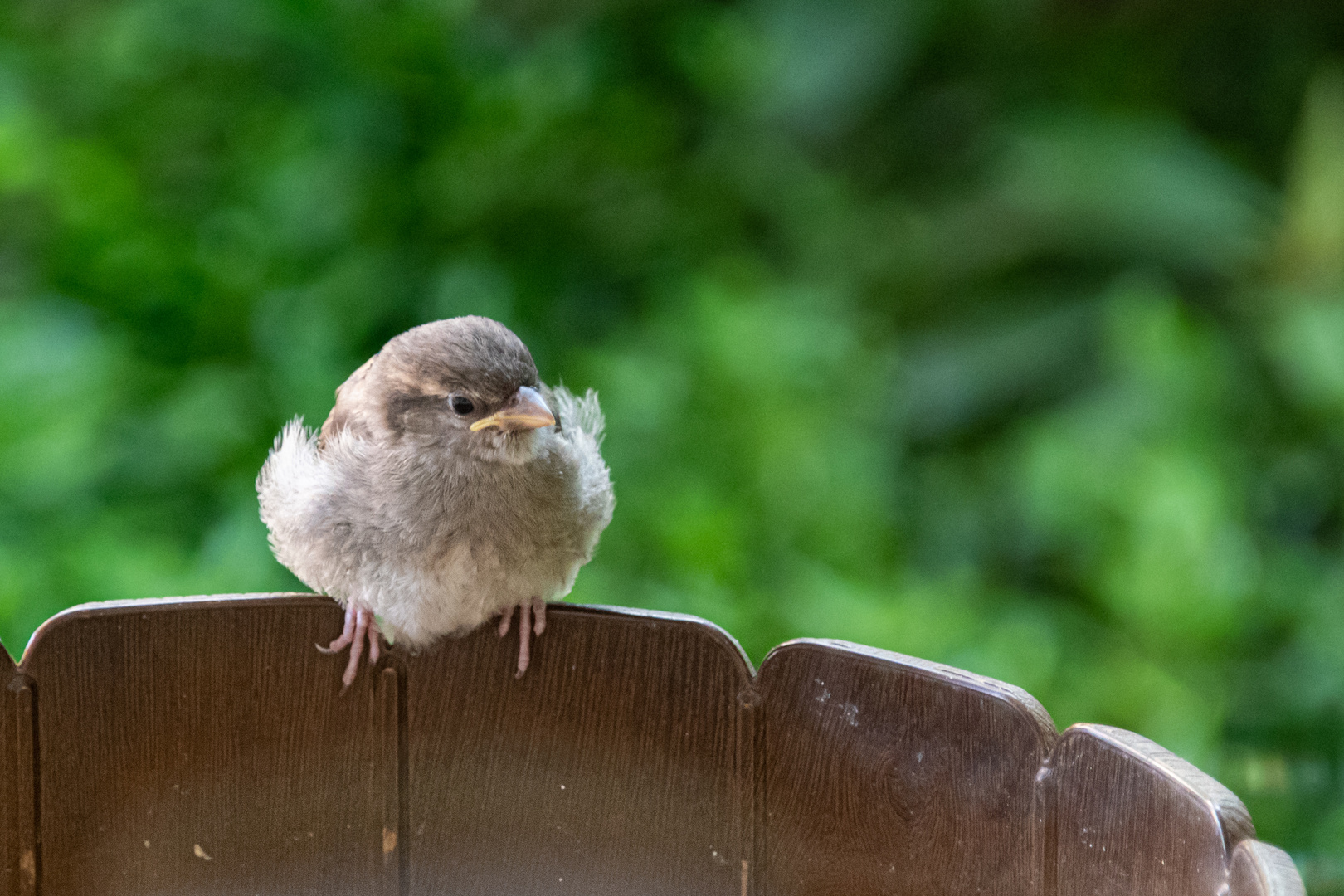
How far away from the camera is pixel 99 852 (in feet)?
4.59

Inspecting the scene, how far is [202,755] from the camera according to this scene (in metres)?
1.42

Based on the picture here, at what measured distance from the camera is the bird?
62.6 inches

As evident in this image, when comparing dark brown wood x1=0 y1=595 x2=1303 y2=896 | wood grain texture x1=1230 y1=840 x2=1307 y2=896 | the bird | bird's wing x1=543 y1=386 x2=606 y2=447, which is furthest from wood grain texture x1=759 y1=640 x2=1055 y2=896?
bird's wing x1=543 y1=386 x2=606 y2=447

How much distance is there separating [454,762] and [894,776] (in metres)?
0.48

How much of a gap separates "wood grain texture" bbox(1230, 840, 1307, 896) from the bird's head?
885mm

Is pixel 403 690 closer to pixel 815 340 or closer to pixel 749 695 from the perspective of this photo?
pixel 749 695

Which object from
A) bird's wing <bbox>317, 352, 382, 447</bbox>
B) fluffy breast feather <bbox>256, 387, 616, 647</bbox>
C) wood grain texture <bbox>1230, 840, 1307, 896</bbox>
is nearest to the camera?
wood grain texture <bbox>1230, 840, 1307, 896</bbox>

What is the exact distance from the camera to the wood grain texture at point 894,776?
121cm

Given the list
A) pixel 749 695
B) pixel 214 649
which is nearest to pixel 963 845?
pixel 749 695

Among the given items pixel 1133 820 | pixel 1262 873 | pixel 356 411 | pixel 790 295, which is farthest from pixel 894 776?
pixel 790 295

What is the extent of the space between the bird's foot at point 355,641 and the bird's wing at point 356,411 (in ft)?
0.98

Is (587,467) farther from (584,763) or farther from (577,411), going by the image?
(584,763)

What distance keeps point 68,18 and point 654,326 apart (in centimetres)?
144

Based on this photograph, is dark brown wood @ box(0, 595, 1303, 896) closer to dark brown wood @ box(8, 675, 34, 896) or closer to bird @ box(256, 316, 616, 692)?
dark brown wood @ box(8, 675, 34, 896)
